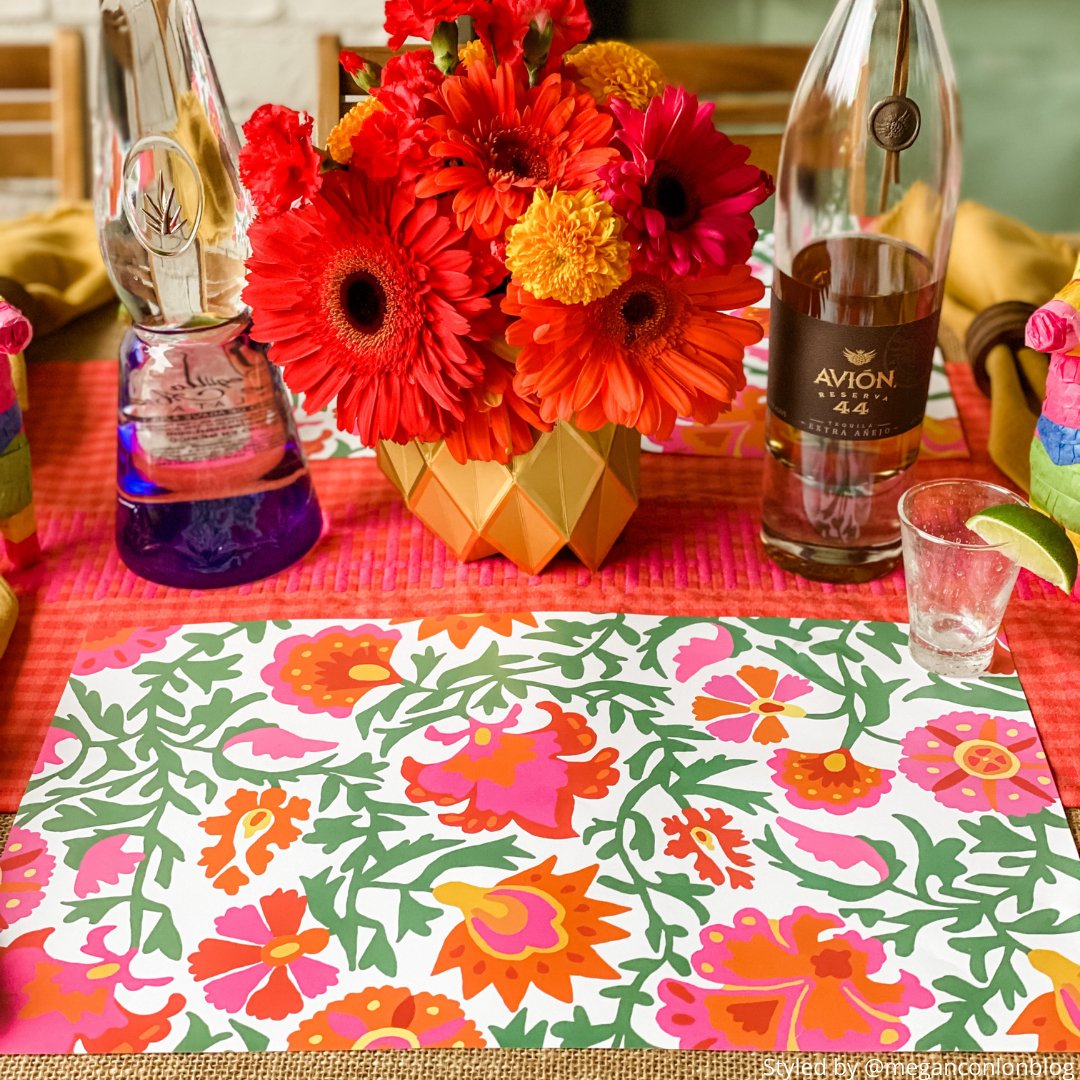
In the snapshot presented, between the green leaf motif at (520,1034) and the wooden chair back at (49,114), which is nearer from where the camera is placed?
the green leaf motif at (520,1034)

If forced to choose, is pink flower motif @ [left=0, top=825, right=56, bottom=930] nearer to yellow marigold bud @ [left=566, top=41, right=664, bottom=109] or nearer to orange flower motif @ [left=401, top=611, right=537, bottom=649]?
orange flower motif @ [left=401, top=611, right=537, bottom=649]

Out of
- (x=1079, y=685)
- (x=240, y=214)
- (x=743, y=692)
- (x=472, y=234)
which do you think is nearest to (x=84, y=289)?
(x=240, y=214)

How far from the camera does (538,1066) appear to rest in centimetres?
48

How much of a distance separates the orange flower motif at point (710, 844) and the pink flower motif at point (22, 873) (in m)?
0.29

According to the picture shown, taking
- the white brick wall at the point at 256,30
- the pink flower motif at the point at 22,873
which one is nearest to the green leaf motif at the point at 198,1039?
the pink flower motif at the point at 22,873

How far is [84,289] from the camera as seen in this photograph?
3.40 ft

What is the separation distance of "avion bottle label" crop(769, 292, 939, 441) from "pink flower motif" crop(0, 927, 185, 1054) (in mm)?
435

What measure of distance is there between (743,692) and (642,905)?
0.52 feet

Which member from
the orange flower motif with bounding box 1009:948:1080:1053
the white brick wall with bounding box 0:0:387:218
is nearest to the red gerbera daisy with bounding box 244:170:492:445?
the orange flower motif with bounding box 1009:948:1080:1053

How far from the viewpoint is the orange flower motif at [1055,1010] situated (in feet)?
1.60

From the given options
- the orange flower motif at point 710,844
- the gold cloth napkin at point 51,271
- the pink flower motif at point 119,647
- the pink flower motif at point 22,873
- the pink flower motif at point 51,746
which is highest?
the gold cloth napkin at point 51,271

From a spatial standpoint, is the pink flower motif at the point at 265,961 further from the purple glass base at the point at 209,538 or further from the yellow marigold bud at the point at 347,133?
the yellow marigold bud at the point at 347,133

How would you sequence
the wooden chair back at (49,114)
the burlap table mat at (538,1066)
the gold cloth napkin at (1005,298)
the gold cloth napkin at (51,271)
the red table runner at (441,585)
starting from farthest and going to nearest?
1. the wooden chair back at (49,114)
2. the gold cloth napkin at (51,271)
3. the gold cloth napkin at (1005,298)
4. the red table runner at (441,585)
5. the burlap table mat at (538,1066)

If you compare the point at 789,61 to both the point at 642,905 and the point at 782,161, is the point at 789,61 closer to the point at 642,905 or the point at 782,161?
the point at 782,161
